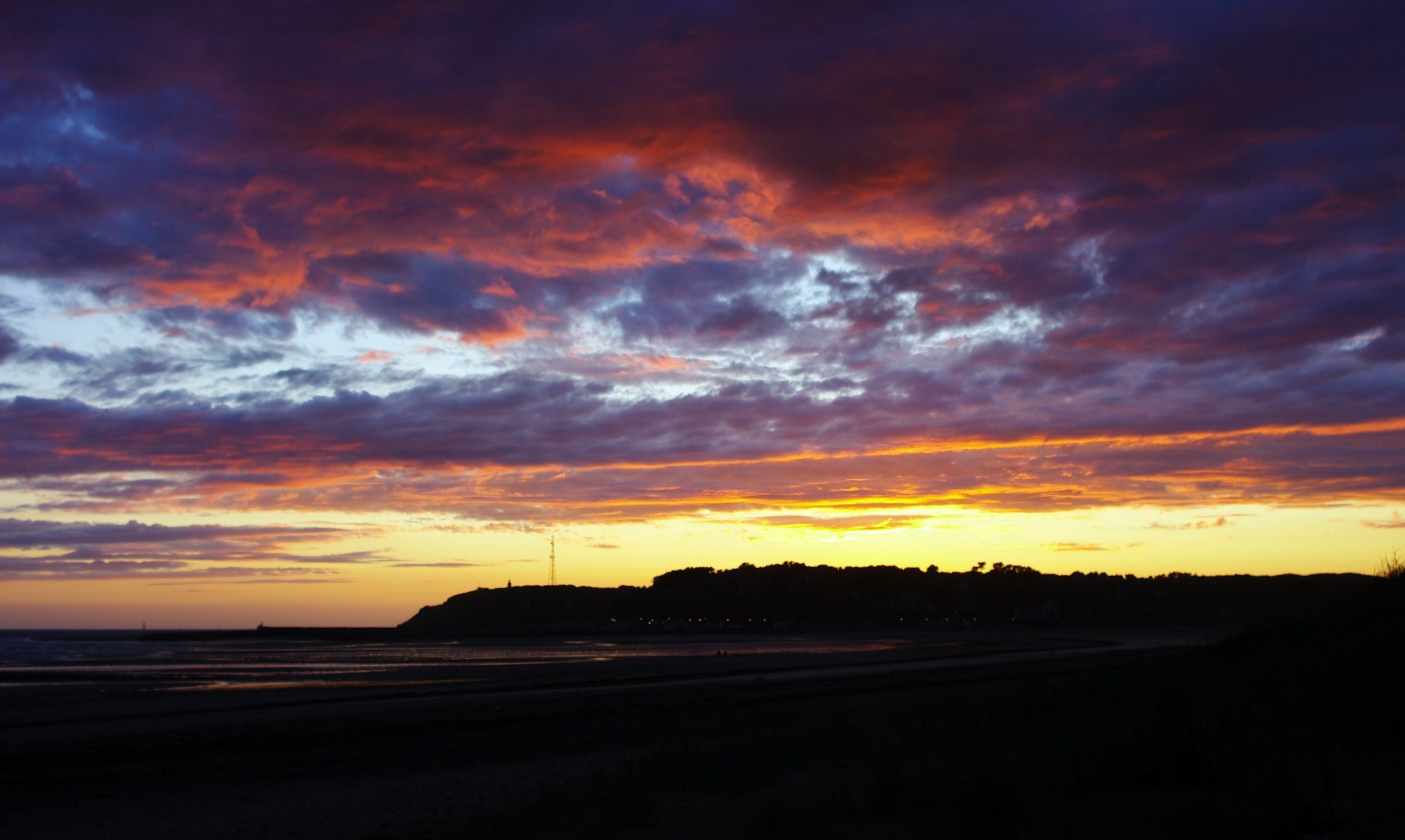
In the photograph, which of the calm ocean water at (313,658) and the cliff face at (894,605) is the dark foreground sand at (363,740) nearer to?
the calm ocean water at (313,658)

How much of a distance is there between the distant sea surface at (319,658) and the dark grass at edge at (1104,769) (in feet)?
101

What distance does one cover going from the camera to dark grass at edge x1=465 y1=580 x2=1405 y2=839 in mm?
7344

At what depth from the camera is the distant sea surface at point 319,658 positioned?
141 feet

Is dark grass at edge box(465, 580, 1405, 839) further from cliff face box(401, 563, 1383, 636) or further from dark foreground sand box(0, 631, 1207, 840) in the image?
cliff face box(401, 563, 1383, 636)

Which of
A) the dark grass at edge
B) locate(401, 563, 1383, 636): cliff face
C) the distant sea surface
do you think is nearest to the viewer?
the dark grass at edge

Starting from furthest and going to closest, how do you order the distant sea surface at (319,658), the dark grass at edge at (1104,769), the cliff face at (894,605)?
1. the cliff face at (894,605)
2. the distant sea surface at (319,658)
3. the dark grass at edge at (1104,769)

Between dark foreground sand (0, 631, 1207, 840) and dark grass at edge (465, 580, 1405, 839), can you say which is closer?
dark grass at edge (465, 580, 1405, 839)

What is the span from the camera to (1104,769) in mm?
9094

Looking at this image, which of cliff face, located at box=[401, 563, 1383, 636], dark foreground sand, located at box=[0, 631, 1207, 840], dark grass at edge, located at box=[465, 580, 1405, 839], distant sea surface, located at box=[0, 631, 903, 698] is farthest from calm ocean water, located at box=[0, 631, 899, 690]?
cliff face, located at box=[401, 563, 1383, 636]

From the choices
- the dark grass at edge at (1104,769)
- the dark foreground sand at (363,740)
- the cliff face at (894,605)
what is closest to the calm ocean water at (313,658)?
the dark foreground sand at (363,740)

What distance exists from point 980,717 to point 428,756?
11454mm

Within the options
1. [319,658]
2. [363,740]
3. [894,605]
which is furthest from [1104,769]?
[894,605]

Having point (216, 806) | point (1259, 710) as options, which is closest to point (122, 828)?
point (216, 806)

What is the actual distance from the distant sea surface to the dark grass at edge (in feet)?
101
